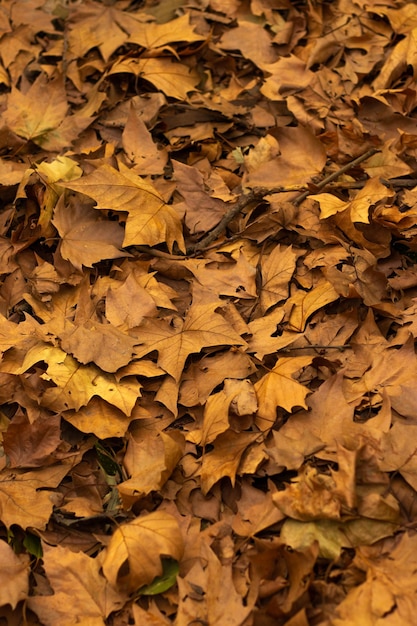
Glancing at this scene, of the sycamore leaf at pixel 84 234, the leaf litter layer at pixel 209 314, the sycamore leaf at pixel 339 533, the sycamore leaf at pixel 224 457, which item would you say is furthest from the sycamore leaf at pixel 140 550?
the sycamore leaf at pixel 84 234

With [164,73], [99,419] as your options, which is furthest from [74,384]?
[164,73]

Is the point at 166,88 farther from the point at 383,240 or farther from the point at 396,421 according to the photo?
the point at 396,421

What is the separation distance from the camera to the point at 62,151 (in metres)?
2.93


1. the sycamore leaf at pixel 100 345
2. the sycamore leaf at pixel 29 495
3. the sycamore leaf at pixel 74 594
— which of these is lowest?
the sycamore leaf at pixel 74 594

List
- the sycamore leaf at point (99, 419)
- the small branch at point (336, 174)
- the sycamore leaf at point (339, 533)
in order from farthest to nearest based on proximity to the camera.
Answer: the small branch at point (336, 174), the sycamore leaf at point (99, 419), the sycamore leaf at point (339, 533)

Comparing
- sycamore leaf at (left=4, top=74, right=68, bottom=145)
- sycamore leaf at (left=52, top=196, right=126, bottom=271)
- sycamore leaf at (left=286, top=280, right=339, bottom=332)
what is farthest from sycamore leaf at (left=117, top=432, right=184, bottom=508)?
sycamore leaf at (left=4, top=74, right=68, bottom=145)

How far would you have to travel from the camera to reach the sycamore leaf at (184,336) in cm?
223

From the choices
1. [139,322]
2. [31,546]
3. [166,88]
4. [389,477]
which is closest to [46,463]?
[31,546]

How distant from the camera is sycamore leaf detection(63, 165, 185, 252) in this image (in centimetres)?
249

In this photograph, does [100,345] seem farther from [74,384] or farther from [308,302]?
[308,302]

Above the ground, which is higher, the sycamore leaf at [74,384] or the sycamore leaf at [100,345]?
the sycamore leaf at [100,345]

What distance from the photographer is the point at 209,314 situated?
2.29 metres

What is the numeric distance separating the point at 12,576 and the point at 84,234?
1229 mm

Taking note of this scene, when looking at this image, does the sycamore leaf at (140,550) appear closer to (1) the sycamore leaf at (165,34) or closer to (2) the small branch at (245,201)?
(2) the small branch at (245,201)
